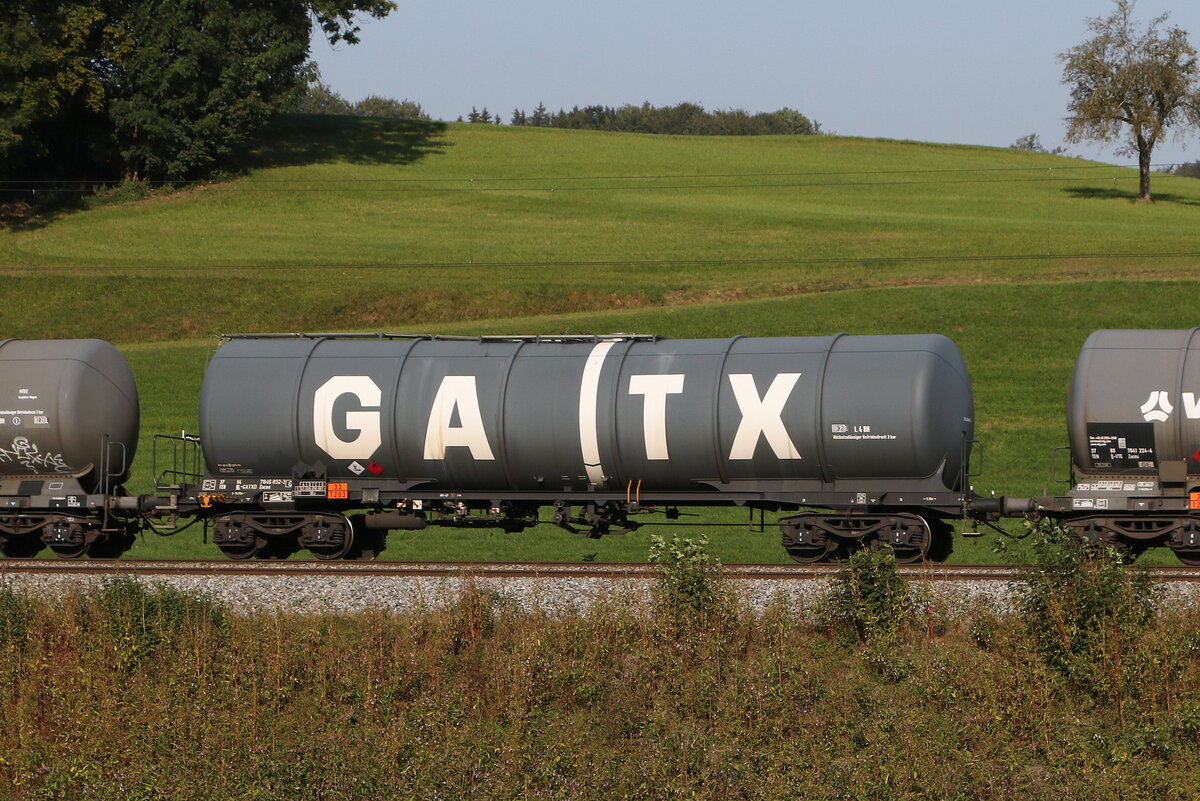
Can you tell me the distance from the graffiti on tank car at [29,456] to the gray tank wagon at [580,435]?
2.80 m

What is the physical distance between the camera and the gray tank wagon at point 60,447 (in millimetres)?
21562

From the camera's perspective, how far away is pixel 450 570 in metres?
19.0

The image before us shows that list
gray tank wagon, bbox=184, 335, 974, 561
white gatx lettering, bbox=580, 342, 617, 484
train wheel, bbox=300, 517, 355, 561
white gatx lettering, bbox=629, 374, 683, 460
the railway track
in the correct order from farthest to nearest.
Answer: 1. train wheel, bbox=300, 517, 355, 561
2. white gatx lettering, bbox=580, 342, 617, 484
3. white gatx lettering, bbox=629, 374, 683, 460
4. gray tank wagon, bbox=184, 335, 974, 561
5. the railway track

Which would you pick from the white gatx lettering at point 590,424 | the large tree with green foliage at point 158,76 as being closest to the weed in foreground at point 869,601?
the white gatx lettering at point 590,424

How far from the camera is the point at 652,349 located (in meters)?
20.2

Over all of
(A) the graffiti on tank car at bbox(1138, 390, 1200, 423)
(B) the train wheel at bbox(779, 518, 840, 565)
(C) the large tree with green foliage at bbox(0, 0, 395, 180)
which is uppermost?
(C) the large tree with green foliage at bbox(0, 0, 395, 180)

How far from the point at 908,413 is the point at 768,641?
4.73 m

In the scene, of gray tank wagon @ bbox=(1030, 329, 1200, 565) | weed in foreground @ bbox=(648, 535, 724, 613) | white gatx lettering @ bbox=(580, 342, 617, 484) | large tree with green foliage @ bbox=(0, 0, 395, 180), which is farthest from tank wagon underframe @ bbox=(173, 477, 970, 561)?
large tree with green foliage @ bbox=(0, 0, 395, 180)

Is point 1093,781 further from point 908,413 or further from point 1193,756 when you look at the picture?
point 908,413

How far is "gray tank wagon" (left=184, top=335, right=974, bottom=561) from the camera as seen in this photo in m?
18.9

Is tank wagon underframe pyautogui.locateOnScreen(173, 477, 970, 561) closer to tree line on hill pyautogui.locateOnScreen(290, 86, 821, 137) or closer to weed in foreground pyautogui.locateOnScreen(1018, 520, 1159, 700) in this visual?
weed in foreground pyautogui.locateOnScreen(1018, 520, 1159, 700)

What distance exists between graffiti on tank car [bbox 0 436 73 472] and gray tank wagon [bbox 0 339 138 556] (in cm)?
2

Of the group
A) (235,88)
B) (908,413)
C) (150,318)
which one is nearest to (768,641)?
(908,413)

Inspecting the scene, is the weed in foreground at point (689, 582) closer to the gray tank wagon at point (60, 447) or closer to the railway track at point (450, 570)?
the railway track at point (450, 570)
